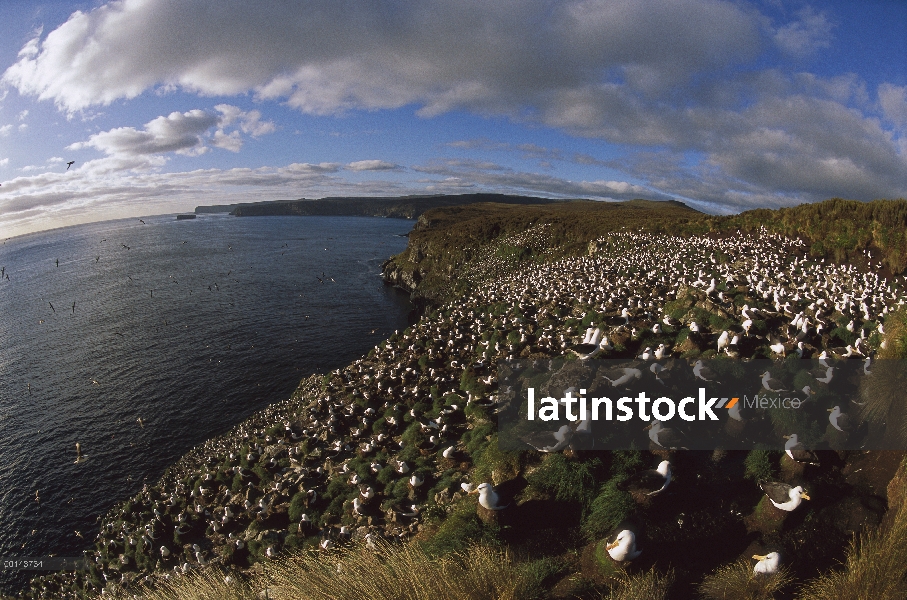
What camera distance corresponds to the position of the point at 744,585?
532cm

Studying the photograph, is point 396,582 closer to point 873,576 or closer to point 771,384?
point 873,576

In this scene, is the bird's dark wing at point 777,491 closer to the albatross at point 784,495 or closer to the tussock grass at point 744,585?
the albatross at point 784,495

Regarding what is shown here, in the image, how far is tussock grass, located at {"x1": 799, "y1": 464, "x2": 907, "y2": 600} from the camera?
15.0 feet

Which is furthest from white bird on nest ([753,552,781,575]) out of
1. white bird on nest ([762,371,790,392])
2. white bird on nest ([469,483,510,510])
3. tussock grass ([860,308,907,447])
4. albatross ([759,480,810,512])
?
white bird on nest ([762,371,790,392])

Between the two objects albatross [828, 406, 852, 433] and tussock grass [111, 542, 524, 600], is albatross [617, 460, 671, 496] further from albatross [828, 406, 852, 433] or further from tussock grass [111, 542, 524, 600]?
albatross [828, 406, 852, 433]

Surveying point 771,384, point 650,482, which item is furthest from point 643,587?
point 771,384

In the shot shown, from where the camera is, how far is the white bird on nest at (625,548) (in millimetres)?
5656

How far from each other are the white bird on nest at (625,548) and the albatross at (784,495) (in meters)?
2.58

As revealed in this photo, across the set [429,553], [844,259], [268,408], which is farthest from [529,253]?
[429,553]

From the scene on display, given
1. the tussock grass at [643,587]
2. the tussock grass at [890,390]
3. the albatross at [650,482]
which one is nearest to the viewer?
the tussock grass at [643,587]

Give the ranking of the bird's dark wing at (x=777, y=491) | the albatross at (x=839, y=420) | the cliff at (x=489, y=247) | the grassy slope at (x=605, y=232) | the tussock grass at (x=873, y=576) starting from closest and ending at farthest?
the tussock grass at (x=873, y=576)
the bird's dark wing at (x=777, y=491)
the albatross at (x=839, y=420)
the grassy slope at (x=605, y=232)
the cliff at (x=489, y=247)

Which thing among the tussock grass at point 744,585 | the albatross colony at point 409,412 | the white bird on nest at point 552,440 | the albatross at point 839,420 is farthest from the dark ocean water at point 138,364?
the albatross at point 839,420

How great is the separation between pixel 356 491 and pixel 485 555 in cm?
865

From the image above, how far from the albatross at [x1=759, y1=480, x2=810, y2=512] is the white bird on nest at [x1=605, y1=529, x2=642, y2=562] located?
2.58 meters
